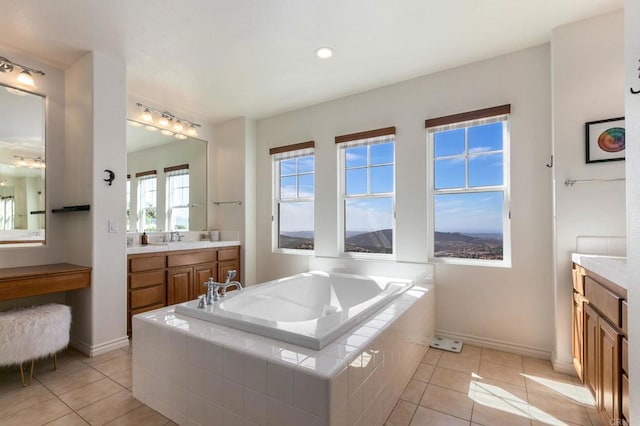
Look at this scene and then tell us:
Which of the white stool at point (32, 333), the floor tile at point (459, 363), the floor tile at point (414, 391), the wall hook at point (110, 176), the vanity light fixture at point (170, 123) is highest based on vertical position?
the vanity light fixture at point (170, 123)

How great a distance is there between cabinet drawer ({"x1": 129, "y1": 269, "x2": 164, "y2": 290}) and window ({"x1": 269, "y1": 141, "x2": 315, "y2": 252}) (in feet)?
4.74

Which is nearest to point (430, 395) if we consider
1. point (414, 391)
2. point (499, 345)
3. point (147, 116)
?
point (414, 391)

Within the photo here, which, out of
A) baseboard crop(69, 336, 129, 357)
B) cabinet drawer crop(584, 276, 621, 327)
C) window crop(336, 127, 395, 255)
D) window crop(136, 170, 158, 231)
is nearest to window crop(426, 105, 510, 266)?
window crop(336, 127, 395, 255)

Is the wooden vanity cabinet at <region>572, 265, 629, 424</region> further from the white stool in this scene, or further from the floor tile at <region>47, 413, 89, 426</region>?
the white stool

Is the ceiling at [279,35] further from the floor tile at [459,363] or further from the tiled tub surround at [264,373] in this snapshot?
the floor tile at [459,363]

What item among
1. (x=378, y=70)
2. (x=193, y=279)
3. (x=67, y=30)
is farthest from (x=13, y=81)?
Answer: (x=378, y=70)

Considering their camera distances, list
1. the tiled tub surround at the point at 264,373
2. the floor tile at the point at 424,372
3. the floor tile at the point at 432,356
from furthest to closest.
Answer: the floor tile at the point at 432,356, the floor tile at the point at 424,372, the tiled tub surround at the point at 264,373

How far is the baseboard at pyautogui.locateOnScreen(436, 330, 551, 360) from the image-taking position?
2.46 metres

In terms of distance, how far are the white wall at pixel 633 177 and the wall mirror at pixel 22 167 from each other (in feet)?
12.5

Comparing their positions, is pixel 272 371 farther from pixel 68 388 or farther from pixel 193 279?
pixel 193 279

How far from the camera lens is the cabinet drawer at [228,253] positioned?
380 cm

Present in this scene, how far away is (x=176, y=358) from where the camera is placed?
5.41 ft

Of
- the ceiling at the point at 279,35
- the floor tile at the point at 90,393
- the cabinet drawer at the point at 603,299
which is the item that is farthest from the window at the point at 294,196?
the cabinet drawer at the point at 603,299

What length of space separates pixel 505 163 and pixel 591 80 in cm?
78
